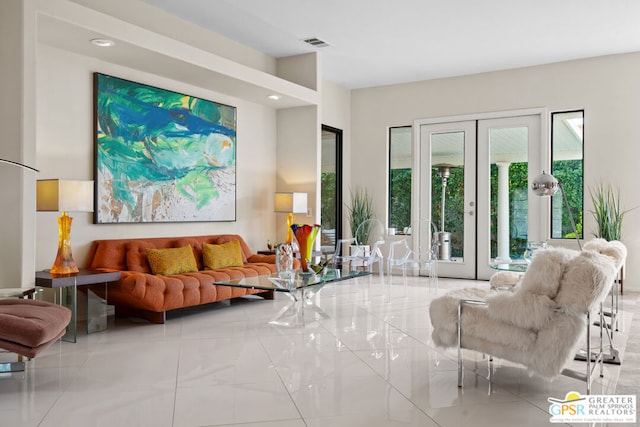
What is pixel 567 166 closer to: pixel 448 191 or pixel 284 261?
pixel 448 191

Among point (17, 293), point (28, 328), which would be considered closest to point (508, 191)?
point (17, 293)

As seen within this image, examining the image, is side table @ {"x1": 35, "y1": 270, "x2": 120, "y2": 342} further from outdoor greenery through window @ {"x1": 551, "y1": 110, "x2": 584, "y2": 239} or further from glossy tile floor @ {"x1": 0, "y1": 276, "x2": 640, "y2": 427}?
outdoor greenery through window @ {"x1": 551, "y1": 110, "x2": 584, "y2": 239}

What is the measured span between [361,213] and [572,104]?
3.54 meters

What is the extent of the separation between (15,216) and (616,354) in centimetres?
456

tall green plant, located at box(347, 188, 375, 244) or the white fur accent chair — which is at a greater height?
tall green plant, located at box(347, 188, 375, 244)

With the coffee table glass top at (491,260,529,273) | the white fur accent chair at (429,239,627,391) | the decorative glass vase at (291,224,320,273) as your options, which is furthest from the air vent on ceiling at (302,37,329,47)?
the white fur accent chair at (429,239,627,391)

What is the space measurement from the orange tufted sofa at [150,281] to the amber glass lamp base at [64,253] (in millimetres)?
481

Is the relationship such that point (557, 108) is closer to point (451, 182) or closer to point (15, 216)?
point (451, 182)

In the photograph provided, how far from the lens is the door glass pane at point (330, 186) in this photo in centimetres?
900

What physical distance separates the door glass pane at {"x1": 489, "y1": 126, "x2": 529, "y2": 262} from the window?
1344 mm

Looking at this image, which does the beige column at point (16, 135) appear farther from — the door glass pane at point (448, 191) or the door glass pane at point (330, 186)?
the door glass pane at point (448, 191)

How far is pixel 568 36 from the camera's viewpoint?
669 cm

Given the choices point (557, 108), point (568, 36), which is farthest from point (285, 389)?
point (557, 108)

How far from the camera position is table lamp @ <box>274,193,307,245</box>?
24.2 feet
